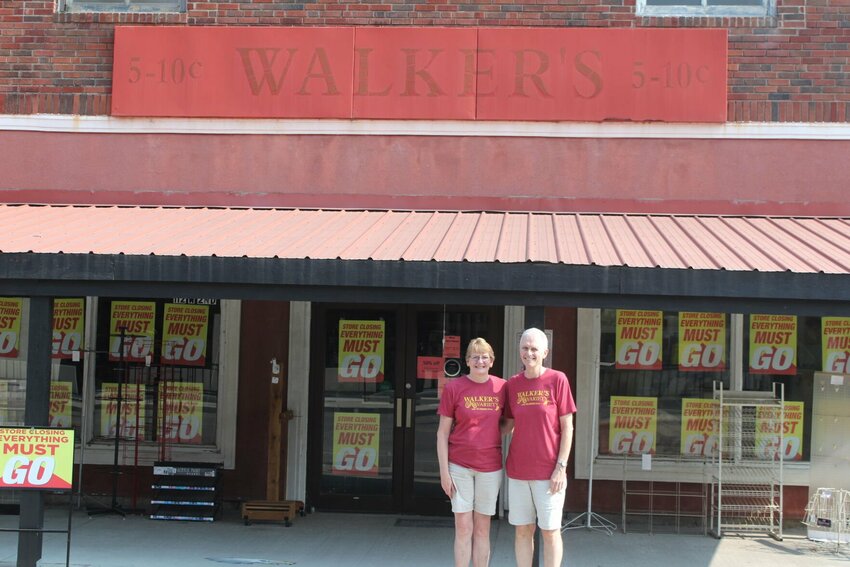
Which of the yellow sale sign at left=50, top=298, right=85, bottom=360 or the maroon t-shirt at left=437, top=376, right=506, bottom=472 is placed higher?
the yellow sale sign at left=50, top=298, right=85, bottom=360

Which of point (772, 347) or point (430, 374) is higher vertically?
point (772, 347)

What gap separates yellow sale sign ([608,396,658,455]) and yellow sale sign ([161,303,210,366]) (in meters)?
4.29

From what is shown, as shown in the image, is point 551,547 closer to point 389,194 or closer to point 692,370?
point 692,370

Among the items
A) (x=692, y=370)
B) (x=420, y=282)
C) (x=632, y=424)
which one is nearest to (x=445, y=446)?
(x=420, y=282)

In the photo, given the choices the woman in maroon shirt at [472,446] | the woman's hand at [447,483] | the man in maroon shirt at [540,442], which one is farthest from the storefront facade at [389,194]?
the woman's hand at [447,483]

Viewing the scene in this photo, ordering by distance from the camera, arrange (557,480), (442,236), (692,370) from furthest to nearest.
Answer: (692,370), (442,236), (557,480)

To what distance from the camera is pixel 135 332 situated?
33.6ft

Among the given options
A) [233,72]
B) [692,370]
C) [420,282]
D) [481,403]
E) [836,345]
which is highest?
[233,72]

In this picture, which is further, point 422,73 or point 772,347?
point 772,347

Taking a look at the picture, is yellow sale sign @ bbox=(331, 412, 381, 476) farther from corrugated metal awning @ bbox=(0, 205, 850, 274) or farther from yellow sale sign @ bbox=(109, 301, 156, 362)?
corrugated metal awning @ bbox=(0, 205, 850, 274)

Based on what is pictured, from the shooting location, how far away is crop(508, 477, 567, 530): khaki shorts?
20.7 ft

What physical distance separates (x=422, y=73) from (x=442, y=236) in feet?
Result: 7.51

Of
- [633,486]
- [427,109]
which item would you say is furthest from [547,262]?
[633,486]

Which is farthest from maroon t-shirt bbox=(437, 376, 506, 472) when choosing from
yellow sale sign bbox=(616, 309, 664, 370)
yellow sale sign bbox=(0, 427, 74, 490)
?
yellow sale sign bbox=(616, 309, 664, 370)
